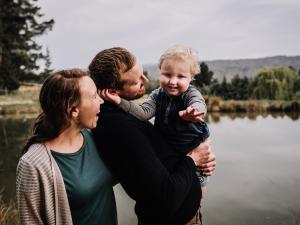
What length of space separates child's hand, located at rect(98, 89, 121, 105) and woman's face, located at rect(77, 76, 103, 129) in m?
0.09

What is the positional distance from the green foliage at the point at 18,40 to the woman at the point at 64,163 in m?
18.7

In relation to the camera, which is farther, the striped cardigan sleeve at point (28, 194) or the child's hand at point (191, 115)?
the child's hand at point (191, 115)

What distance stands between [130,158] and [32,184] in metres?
0.32

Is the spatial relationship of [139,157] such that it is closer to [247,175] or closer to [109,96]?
[109,96]

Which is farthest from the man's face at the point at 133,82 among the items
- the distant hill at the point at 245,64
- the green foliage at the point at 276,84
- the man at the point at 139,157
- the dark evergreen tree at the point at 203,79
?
the distant hill at the point at 245,64

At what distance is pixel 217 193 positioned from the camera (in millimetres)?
6191

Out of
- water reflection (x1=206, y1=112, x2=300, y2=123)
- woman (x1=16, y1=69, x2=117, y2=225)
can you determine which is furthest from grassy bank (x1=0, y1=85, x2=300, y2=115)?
woman (x1=16, y1=69, x2=117, y2=225)

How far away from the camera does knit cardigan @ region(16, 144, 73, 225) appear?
4.00 feet

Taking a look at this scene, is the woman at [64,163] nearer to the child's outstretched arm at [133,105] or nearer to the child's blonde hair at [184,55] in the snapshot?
the child's outstretched arm at [133,105]

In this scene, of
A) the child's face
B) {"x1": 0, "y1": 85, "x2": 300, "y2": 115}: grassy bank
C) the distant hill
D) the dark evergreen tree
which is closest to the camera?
the child's face

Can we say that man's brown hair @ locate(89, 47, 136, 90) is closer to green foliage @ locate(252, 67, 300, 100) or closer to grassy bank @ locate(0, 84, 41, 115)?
grassy bank @ locate(0, 84, 41, 115)

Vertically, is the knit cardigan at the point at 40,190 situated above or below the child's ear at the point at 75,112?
below

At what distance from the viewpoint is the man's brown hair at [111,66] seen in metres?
1.38

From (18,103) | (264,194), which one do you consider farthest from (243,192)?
(18,103)
